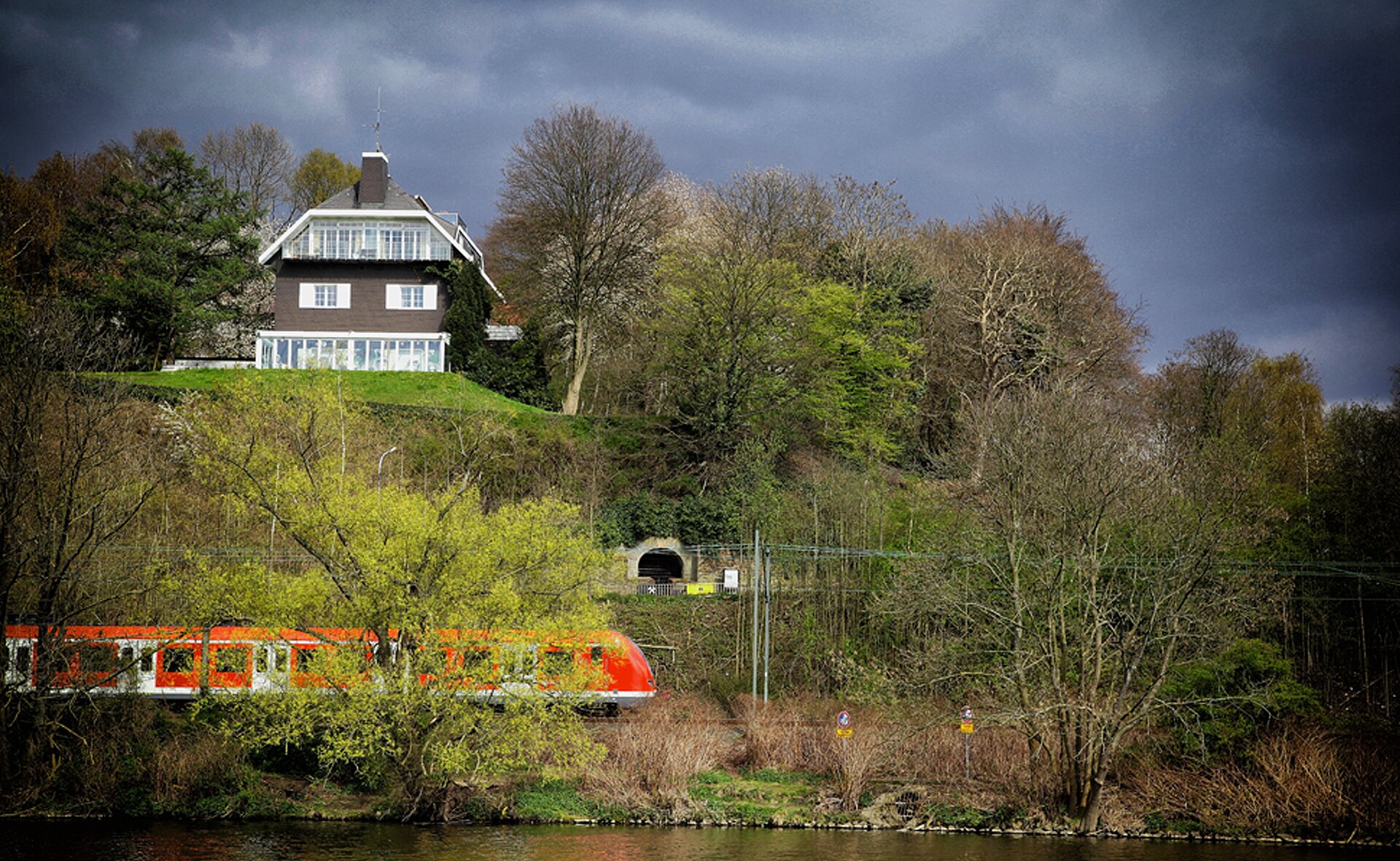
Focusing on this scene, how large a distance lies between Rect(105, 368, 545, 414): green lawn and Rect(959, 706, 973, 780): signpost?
24045 mm

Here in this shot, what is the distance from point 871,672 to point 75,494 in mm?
18460

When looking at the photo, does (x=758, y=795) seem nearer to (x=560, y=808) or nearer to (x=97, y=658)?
(x=560, y=808)

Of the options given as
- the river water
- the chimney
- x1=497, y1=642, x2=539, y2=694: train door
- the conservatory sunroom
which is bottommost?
the river water

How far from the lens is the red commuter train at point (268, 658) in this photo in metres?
20.2

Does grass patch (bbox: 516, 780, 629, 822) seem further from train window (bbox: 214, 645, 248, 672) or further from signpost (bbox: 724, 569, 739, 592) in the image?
signpost (bbox: 724, 569, 739, 592)

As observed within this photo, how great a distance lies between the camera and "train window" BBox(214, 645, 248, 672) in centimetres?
2173

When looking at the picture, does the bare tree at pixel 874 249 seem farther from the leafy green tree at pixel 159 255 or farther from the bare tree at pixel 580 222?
the leafy green tree at pixel 159 255

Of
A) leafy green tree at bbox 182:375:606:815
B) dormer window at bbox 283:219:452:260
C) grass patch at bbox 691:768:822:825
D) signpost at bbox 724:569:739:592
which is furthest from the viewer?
dormer window at bbox 283:219:452:260

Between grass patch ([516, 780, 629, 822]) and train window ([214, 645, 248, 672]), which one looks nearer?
grass patch ([516, 780, 629, 822])

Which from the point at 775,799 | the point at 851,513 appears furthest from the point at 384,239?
the point at 775,799

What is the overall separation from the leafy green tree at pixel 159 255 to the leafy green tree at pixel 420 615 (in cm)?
2930

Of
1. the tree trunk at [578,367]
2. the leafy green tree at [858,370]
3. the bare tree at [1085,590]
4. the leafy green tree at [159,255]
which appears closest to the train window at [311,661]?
the bare tree at [1085,590]

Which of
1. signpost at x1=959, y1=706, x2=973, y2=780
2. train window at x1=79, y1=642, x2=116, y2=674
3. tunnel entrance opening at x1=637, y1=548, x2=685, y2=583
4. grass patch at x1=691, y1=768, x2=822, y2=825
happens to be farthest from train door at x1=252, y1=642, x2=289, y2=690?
tunnel entrance opening at x1=637, y1=548, x2=685, y2=583

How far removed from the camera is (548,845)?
749 inches
